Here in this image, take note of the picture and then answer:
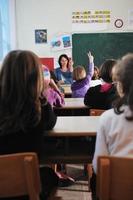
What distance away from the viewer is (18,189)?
1405mm

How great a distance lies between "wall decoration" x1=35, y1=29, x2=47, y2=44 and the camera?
6570 millimetres

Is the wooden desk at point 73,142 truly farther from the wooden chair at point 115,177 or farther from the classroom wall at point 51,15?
the classroom wall at point 51,15

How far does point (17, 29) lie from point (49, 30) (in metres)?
0.66

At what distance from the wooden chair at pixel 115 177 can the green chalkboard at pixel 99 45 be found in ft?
17.8

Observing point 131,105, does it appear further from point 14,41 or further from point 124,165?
point 14,41

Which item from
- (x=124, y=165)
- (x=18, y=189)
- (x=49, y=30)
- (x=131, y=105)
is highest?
(x=49, y=30)

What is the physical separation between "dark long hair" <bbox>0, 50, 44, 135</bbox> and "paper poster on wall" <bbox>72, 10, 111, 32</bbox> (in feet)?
16.5

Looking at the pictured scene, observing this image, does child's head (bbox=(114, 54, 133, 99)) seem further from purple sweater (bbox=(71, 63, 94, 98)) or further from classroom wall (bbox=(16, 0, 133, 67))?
classroom wall (bbox=(16, 0, 133, 67))

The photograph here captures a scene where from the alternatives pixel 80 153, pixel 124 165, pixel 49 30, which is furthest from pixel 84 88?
pixel 124 165

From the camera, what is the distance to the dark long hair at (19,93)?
1.66m

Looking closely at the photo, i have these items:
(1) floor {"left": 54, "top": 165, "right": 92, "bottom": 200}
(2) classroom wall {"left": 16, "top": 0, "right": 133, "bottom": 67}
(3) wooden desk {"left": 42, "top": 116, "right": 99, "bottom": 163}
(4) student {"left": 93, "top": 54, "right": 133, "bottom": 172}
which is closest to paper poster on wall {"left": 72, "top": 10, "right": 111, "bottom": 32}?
(2) classroom wall {"left": 16, "top": 0, "right": 133, "bottom": 67}

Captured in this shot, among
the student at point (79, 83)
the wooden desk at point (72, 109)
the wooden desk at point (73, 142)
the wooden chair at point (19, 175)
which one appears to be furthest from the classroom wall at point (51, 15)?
the wooden chair at point (19, 175)

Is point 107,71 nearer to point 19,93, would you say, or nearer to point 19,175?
point 19,93

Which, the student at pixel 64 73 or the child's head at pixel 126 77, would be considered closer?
the child's head at pixel 126 77
